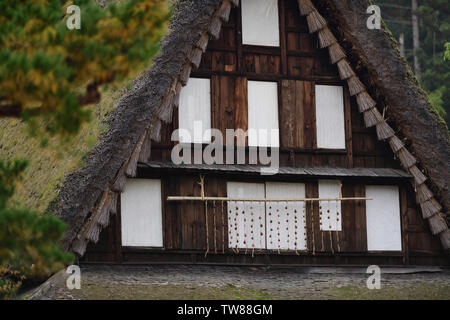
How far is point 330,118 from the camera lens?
13.4 metres

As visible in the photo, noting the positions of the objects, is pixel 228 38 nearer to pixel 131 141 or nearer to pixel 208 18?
pixel 208 18

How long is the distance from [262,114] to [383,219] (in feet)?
8.46

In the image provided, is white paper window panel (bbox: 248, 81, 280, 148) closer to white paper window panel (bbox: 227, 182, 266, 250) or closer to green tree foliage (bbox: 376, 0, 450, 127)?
white paper window panel (bbox: 227, 182, 266, 250)

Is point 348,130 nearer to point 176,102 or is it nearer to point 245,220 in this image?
point 245,220

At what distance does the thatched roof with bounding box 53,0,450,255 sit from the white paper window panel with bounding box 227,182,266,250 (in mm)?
1612

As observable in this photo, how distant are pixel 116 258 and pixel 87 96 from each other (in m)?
5.03

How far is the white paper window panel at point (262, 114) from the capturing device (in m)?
13.0

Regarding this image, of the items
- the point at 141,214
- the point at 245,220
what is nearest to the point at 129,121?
the point at 141,214

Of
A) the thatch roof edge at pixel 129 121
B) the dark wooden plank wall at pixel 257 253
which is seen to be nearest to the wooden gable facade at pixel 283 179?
the dark wooden plank wall at pixel 257 253

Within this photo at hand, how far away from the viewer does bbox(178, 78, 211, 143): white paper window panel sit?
12.6 metres

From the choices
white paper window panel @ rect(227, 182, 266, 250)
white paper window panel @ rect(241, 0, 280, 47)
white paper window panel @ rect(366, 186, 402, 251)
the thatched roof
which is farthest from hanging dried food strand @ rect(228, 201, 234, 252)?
white paper window panel @ rect(241, 0, 280, 47)

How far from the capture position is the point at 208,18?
493 inches

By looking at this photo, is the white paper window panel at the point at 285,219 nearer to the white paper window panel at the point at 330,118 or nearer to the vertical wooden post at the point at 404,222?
the white paper window panel at the point at 330,118

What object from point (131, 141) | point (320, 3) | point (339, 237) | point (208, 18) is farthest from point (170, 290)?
point (320, 3)
